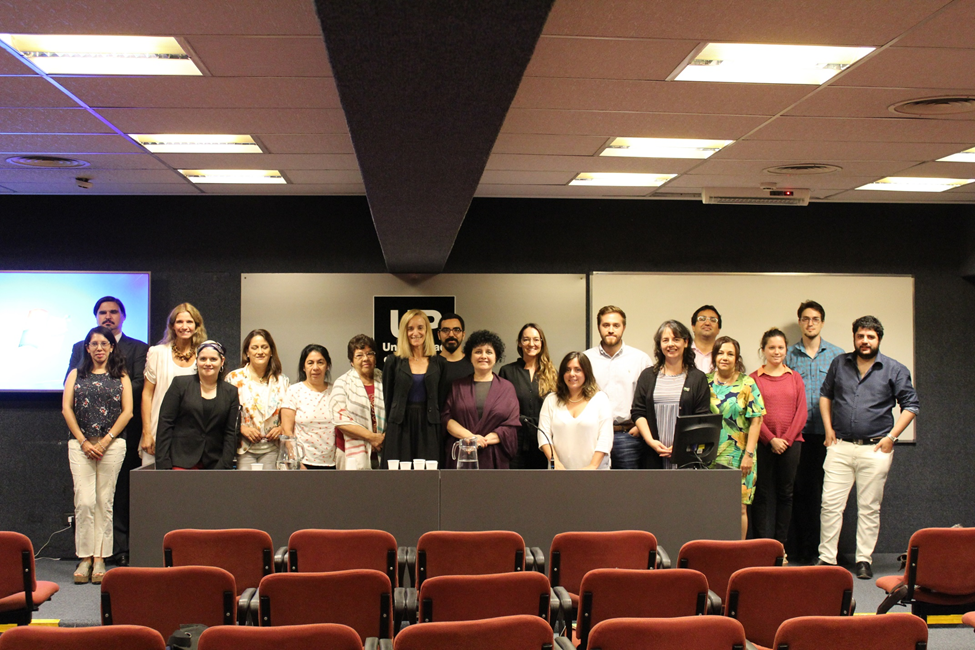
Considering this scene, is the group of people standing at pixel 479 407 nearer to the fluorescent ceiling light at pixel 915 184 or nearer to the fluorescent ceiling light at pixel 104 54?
the fluorescent ceiling light at pixel 915 184

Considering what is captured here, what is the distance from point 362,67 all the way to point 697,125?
112 inches

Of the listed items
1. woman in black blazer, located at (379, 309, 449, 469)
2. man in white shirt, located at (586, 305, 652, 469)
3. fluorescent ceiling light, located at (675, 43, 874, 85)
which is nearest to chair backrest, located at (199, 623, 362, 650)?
fluorescent ceiling light, located at (675, 43, 874, 85)

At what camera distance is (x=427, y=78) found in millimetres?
2137

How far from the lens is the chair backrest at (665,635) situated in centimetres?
245

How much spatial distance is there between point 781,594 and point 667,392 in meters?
2.58

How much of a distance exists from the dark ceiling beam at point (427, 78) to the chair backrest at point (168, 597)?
1686mm

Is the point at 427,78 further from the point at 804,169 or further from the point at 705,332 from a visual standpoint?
the point at 705,332

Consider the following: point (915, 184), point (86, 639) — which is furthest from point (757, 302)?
point (86, 639)

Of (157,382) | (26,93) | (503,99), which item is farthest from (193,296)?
(503,99)

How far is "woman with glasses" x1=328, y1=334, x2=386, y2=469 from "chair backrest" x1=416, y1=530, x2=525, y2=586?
6.63 feet

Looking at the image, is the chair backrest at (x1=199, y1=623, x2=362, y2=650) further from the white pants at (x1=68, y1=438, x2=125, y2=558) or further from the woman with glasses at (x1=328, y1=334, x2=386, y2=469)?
the white pants at (x1=68, y1=438, x2=125, y2=558)

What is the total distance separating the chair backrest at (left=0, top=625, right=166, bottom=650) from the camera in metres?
2.34

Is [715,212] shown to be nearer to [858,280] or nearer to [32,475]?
[858,280]

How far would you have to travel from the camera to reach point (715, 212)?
7.31 m
